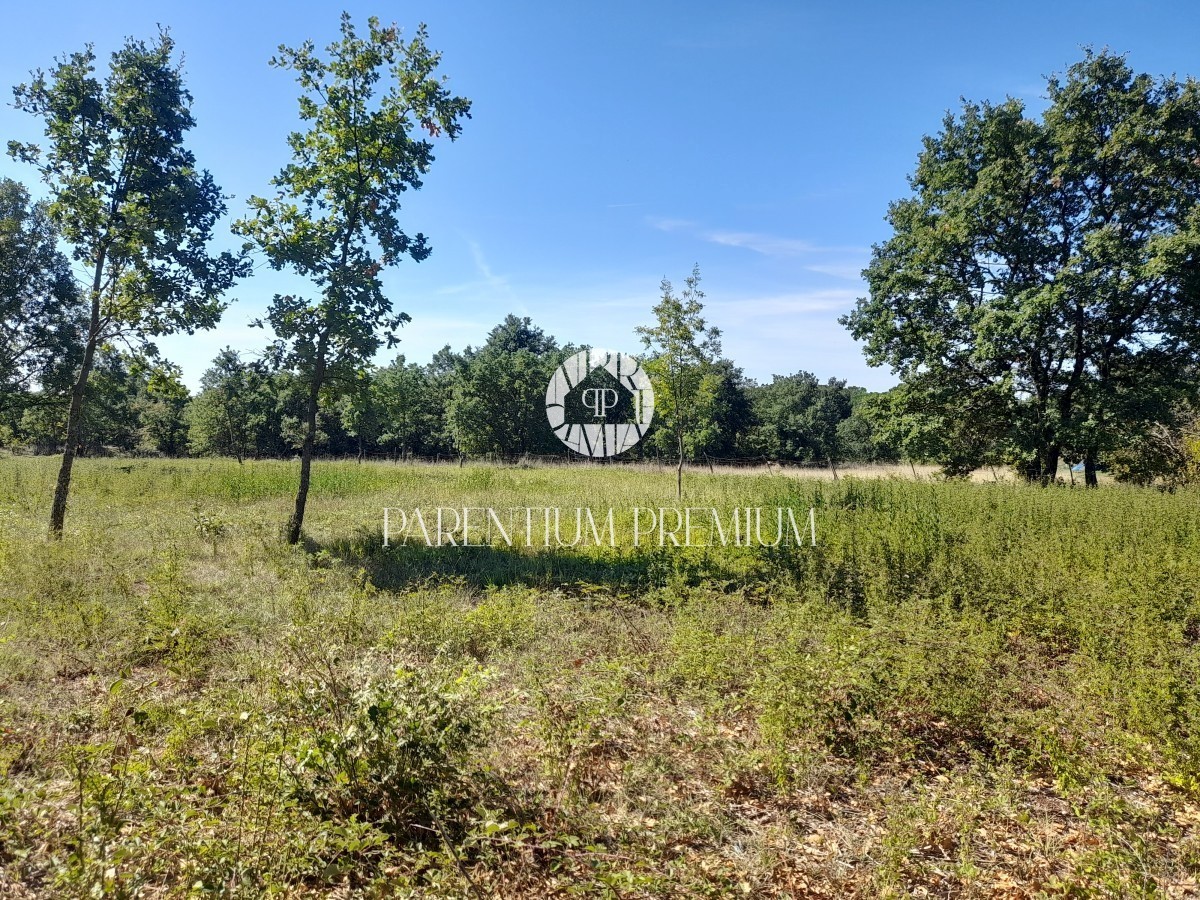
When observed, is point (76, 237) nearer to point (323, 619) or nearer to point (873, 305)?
point (323, 619)

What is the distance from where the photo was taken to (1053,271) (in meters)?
17.0

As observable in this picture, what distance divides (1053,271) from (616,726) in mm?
20321

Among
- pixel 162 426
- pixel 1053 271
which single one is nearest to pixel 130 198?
pixel 1053 271

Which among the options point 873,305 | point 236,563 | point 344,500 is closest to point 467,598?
point 236,563

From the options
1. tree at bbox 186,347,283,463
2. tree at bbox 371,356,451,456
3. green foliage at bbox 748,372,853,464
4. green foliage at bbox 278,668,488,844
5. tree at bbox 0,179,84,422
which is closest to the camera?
green foliage at bbox 278,668,488,844

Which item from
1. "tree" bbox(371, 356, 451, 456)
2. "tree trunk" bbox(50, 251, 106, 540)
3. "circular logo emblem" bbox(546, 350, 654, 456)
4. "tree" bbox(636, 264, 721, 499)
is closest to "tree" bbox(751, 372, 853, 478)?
"circular logo emblem" bbox(546, 350, 654, 456)

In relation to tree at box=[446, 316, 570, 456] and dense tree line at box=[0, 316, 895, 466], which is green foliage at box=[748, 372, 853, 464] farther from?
tree at box=[446, 316, 570, 456]

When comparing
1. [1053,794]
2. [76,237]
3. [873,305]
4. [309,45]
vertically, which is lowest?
[1053,794]

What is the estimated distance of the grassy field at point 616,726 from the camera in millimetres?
2674

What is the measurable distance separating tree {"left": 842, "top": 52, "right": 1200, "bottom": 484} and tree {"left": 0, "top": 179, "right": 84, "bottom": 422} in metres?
24.2

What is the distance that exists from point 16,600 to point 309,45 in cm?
902

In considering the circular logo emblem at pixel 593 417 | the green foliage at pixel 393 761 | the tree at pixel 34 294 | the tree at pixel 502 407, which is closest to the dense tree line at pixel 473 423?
the tree at pixel 502 407

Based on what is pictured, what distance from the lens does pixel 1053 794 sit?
367 centimetres

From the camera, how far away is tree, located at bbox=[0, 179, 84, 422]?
1371 centimetres
